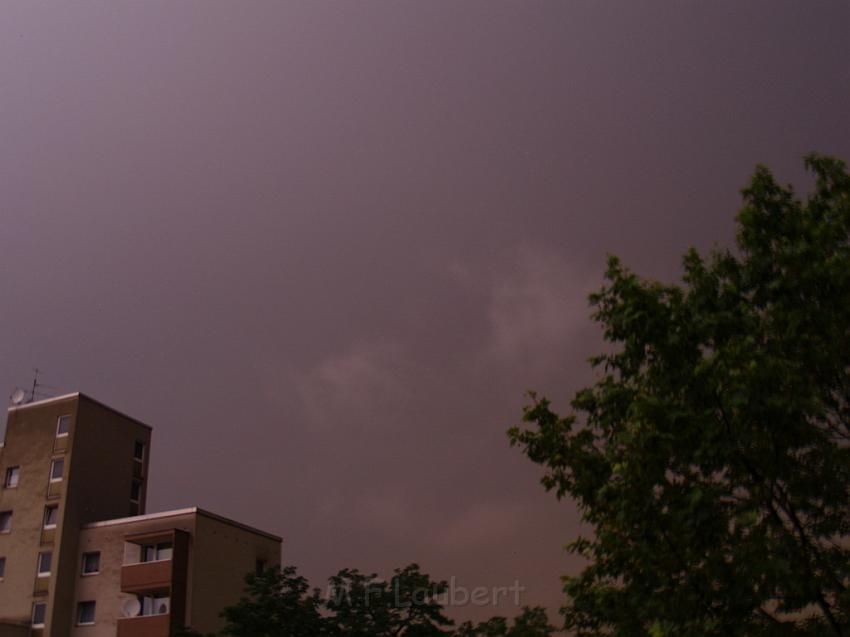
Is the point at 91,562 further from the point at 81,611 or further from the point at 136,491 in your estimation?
the point at 136,491

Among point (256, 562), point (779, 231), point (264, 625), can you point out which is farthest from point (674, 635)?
point (256, 562)

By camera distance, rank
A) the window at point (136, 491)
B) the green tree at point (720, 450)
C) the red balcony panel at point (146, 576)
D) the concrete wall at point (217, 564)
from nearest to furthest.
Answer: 1. the green tree at point (720, 450)
2. the red balcony panel at point (146, 576)
3. the concrete wall at point (217, 564)
4. the window at point (136, 491)

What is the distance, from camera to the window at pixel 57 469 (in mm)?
49438

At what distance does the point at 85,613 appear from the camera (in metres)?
47.0

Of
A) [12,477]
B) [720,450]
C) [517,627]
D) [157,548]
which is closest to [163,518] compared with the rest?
[157,548]

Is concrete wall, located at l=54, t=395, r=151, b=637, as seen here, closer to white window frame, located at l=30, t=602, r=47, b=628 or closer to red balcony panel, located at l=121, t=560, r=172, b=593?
white window frame, located at l=30, t=602, r=47, b=628

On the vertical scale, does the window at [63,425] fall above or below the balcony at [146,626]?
above

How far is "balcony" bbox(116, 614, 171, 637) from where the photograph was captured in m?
43.7

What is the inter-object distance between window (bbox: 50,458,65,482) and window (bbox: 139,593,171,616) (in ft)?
28.6

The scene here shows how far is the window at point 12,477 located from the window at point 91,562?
6.50 meters

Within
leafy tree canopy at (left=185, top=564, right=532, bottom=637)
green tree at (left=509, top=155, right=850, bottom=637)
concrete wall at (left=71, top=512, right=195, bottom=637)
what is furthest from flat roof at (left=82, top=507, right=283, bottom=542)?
green tree at (left=509, top=155, right=850, bottom=637)

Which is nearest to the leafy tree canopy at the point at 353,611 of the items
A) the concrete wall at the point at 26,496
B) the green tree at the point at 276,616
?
the green tree at the point at 276,616

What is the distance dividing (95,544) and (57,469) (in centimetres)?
493

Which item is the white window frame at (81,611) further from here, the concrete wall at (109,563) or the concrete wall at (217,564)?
the concrete wall at (217,564)
